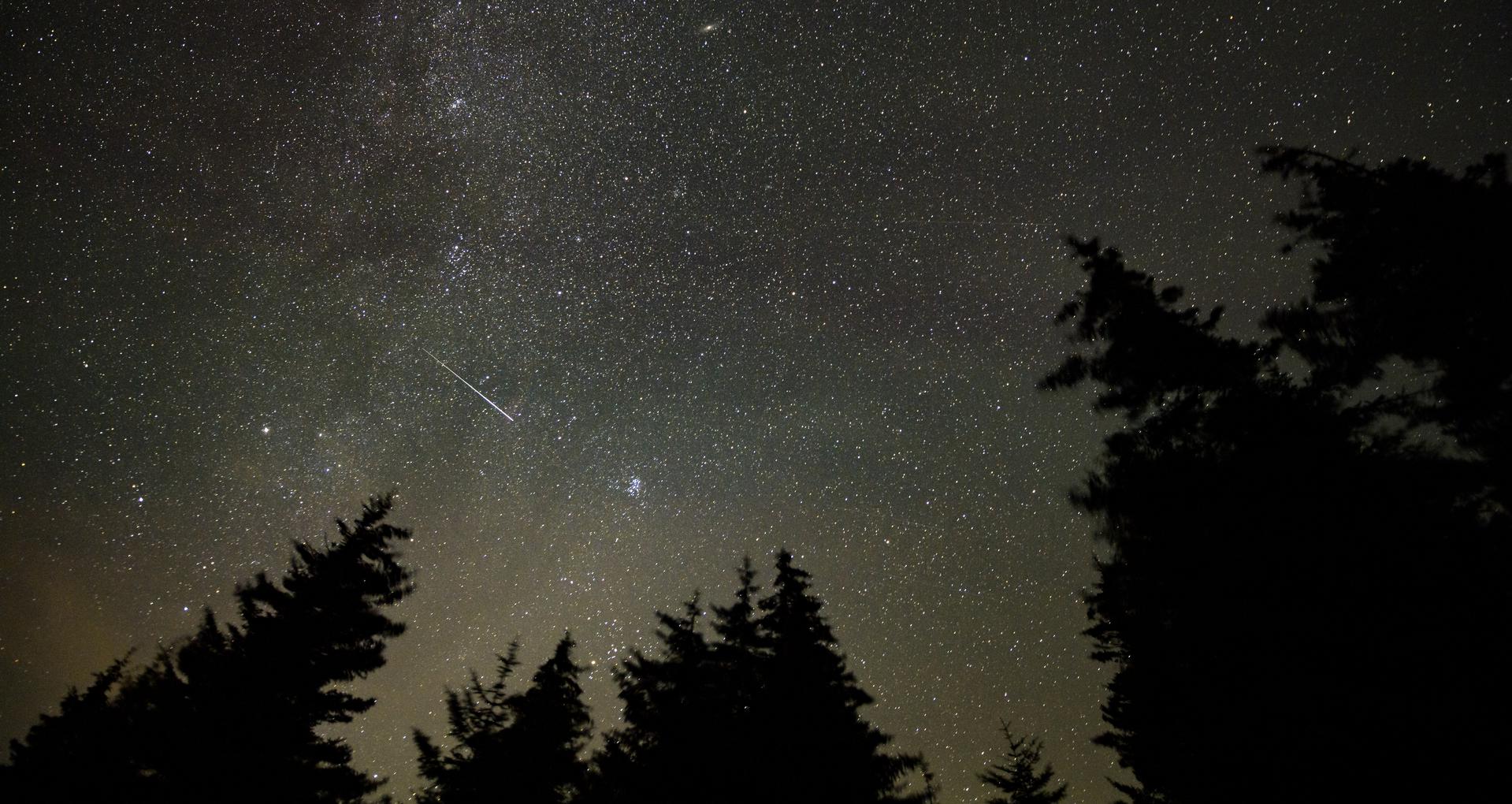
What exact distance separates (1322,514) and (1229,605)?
1326 millimetres

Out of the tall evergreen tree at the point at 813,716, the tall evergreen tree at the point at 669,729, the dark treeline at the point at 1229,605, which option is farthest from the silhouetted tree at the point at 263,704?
the tall evergreen tree at the point at 813,716

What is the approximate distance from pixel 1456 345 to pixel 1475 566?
2.54m

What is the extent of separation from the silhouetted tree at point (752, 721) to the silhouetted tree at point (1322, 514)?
4.75 metres

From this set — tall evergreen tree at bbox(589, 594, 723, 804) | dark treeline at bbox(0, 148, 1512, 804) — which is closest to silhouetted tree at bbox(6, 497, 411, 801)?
dark treeline at bbox(0, 148, 1512, 804)

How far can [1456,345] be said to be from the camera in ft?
21.0

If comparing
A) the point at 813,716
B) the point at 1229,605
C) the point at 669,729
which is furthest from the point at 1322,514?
the point at 669,729

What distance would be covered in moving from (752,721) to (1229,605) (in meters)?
7.18

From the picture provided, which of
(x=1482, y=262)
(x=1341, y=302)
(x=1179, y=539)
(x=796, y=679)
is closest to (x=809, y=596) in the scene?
(x=796, y=679)

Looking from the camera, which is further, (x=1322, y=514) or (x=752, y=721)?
(x=752, y=721)

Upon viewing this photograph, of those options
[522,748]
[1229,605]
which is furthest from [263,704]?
[1229,605]

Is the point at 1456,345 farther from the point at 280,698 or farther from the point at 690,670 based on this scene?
the point at 280,698

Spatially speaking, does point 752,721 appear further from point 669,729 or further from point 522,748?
point 522,748

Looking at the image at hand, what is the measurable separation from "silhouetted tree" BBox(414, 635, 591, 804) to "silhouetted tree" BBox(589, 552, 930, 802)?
1.56 metres

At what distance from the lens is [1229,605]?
20.5ft
